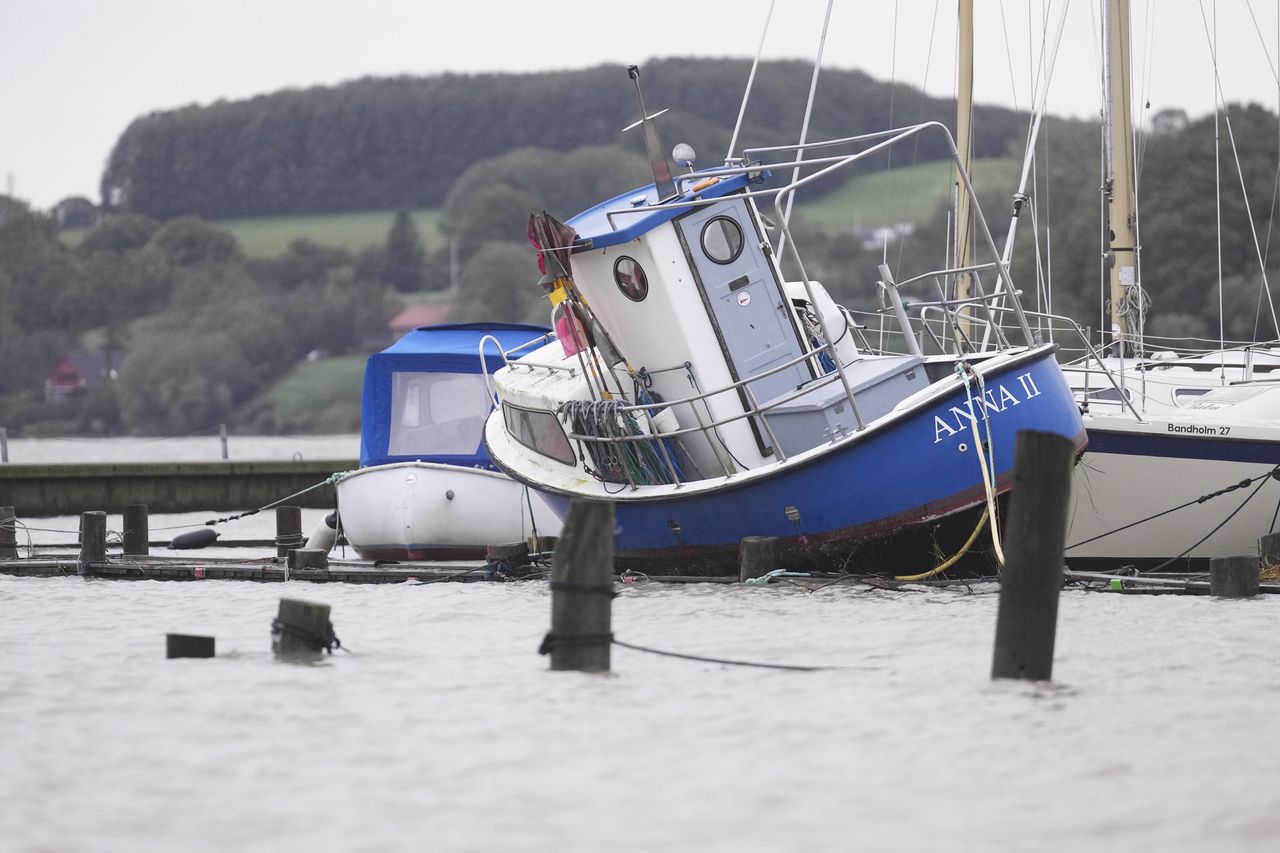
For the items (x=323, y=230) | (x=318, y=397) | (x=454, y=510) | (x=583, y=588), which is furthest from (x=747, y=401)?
(x=323, y=230)

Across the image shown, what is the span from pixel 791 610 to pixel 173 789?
6.41 m

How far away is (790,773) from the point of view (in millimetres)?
7930

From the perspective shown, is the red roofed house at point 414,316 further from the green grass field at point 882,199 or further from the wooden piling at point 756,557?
the wooden piling at point 756,557

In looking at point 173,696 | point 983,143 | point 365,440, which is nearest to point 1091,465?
point 365,440

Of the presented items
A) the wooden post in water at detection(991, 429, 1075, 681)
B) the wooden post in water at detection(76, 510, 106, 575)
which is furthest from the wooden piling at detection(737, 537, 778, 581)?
the wooden post in water at detection(76, 510, 106, 575)

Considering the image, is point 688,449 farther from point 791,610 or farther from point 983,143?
point 983,143

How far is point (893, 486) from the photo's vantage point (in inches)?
→ 556

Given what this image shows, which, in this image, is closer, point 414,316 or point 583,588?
point 583,588

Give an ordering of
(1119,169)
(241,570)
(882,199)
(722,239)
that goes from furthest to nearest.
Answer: (882,199) < (1119,169) < (241,570) < (722,239)

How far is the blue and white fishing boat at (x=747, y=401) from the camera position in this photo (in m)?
14.0

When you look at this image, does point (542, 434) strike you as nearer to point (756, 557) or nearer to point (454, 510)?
point (454, 510)

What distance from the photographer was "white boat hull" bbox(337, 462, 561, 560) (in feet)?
63.1

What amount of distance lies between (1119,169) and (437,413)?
28.8 feet

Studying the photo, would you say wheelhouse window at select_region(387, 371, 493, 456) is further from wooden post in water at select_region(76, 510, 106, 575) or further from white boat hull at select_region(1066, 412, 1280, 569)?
white boat hull at select_region(1066, 412, 1280, 569)
